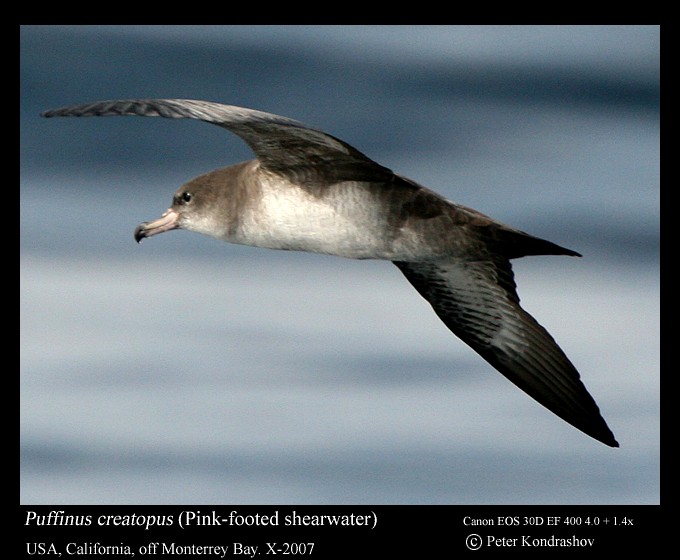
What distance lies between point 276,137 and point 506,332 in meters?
2.58

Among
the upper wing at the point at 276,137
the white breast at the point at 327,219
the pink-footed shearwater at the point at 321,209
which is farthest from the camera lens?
the white breast at the point at 327,219

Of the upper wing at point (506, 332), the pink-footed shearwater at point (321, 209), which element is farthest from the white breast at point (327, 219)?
the upper wing at point (506, 332)

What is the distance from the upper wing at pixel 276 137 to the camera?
21.0ft

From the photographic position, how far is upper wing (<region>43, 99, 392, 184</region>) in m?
6.39

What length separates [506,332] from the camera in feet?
29.2

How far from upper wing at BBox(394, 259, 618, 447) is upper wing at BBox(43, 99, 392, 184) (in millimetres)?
1588

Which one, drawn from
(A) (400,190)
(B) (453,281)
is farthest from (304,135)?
(B) (453,281)

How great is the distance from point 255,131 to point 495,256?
67.8 inches

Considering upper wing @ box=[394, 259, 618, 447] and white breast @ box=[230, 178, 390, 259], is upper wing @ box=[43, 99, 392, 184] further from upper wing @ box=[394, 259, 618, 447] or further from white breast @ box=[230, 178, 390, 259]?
upper wing @ box=[394, 259, 618, 447]

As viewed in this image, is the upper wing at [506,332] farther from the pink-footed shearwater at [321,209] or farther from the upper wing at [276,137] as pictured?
the upper wing at [276,137]

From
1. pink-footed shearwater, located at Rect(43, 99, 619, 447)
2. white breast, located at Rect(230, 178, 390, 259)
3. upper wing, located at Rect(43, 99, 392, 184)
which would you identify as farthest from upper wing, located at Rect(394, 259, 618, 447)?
upper wing, located at Rect(43, 99, 392, 184)

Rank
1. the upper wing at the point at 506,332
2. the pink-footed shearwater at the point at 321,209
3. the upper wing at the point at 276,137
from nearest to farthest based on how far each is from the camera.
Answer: the upper wing at the point at 276,137 < the pink-footed shearwater at the point at 321,209 < the upper wing at the point at 506,332

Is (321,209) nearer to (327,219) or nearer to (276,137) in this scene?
(327,219)

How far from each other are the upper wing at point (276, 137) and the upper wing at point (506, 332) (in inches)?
62.5
